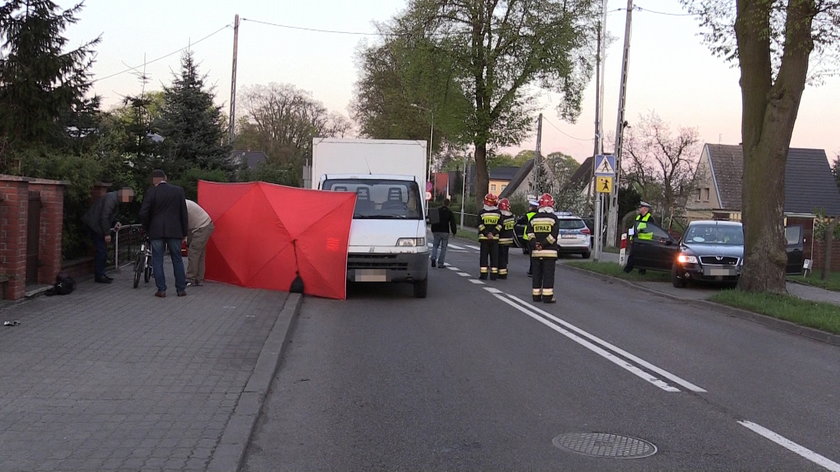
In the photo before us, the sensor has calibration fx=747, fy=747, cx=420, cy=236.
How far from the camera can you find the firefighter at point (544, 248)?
1248 cm

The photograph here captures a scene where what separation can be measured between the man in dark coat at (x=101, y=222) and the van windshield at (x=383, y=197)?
11.7ft

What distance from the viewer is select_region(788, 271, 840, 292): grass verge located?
686 inches

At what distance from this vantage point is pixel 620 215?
44844 mm

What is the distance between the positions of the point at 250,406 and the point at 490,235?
10.8 metres

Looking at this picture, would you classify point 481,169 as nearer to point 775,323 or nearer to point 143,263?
point 775,323

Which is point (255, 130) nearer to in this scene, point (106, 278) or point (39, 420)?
point (106, 278)

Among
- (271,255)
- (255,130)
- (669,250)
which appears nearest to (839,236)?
(669,250)

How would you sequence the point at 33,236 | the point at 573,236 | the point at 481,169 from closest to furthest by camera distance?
1. the point at 33,236
2. the point at 573,236
3. the point at 481,169

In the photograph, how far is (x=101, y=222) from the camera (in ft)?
38.3

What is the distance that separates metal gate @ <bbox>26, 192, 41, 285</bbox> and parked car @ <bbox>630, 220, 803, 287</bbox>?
1225cm

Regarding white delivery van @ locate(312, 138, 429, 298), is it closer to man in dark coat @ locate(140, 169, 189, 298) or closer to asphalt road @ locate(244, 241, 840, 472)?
asphalt road @ locate(244, 241, 840, 472)

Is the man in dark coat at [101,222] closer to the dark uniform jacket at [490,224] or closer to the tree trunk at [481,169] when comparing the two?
the dark uniform jacket at [490,224]

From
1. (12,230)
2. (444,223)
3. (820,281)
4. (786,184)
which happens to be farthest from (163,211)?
(786,184)

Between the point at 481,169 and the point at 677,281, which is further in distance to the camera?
the point at 481,169
